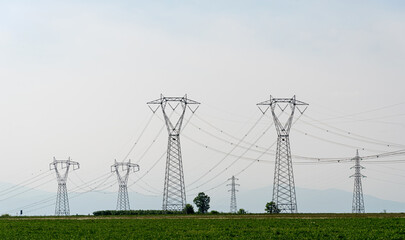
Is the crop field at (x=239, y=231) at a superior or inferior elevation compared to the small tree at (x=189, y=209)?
inferior

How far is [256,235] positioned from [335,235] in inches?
289

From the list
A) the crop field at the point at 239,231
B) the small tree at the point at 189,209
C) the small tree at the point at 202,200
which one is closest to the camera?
the crop field at the point at 239,231

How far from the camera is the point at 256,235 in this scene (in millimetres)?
61281

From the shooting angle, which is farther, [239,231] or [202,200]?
[202,200]

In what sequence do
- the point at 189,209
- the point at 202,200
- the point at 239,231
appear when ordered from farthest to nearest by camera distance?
1. the point at 202,200
2. the point at 189,209
3. the point at 239,231

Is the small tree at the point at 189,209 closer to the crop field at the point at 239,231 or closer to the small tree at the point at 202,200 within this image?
the crop field at the point at 239,231

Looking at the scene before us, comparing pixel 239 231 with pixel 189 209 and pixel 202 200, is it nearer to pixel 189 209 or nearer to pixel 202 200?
pixel 189 209

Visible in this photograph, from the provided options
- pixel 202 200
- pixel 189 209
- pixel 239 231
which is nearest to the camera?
pixel 239 231

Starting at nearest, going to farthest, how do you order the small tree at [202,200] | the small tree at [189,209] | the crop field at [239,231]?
1. the crop field at [239,231]
2. the small tree at [189,209]
3. the small tree at [202,200]

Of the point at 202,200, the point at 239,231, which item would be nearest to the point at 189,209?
the point at 239,231

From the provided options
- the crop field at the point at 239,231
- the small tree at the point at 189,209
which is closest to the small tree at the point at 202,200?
the small tree at the point at 189,209

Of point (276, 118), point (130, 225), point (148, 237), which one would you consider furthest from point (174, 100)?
point (148, 237)

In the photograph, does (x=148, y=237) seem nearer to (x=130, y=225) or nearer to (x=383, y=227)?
(x=130, y=225)

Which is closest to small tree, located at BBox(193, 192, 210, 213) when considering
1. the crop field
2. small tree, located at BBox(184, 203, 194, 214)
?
small tree, located at BBox(184, 203, 194, 214)
